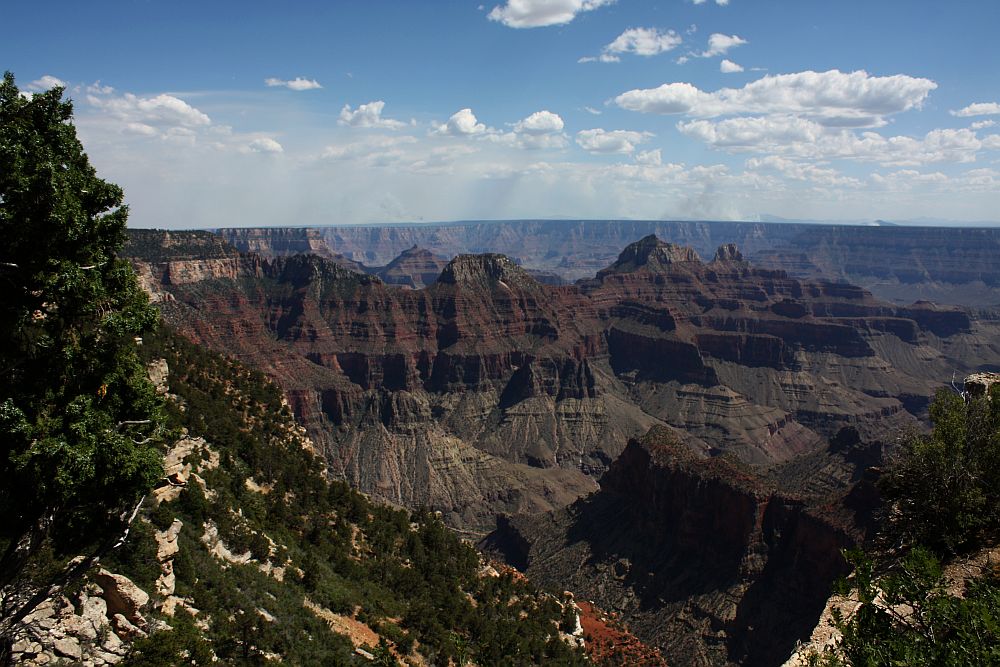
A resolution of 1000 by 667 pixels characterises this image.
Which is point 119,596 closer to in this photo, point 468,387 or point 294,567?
point 294,567

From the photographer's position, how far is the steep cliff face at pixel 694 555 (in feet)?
196

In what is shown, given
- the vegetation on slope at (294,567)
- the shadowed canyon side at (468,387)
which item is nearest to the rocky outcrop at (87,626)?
the vegetation on slope at (294,567)

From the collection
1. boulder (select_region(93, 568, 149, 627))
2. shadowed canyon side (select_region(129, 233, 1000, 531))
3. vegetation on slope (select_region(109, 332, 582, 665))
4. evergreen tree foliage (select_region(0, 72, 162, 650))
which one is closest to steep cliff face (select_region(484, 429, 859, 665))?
vegetation on slope (select_region(109, 332, 582, 665))

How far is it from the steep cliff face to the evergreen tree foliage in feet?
189

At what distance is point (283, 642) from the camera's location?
2650cm

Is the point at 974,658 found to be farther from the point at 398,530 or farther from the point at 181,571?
the point at 398,530

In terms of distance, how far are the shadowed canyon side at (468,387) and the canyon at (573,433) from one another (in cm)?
61

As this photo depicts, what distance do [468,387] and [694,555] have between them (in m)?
107

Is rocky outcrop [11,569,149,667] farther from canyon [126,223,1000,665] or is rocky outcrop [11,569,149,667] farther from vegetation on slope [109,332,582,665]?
canyon [126,223,1000,665]

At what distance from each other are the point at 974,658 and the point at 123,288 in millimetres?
23919

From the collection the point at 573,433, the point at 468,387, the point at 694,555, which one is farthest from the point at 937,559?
the point at 468,387

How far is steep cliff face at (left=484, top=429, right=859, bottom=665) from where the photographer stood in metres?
59.8

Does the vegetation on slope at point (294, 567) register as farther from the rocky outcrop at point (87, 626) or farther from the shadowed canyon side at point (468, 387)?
the shadowed canyon side at point (468, 387)

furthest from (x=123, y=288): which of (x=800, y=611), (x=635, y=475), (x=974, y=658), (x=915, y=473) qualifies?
(x=635, y=475)
